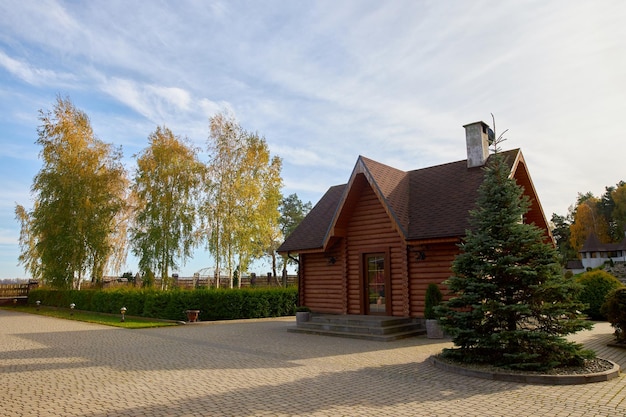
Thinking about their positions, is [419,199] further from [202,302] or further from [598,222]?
[598,222]

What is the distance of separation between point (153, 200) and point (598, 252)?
171 feet

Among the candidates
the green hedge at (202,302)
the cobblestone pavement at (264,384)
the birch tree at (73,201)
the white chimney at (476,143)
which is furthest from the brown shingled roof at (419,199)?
the birch tree at (73,201)

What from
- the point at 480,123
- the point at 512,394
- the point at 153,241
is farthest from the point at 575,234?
the point at 512,394

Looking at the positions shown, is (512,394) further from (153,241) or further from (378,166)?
(153,241)

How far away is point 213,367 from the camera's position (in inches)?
311

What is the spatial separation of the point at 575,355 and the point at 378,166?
900cm

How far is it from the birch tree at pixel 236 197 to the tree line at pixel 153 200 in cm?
6

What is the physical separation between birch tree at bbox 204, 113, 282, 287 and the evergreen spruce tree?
1684 cm

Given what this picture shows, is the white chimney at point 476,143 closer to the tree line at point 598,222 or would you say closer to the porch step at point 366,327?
the porch step at point 366,327

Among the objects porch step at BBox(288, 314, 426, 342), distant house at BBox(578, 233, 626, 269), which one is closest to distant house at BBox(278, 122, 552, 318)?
porch step at BBox(288, 314, 426, 342)

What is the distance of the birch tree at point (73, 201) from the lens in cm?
2392

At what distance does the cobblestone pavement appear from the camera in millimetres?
5293

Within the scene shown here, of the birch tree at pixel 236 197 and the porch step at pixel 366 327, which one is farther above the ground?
the birch tree at pixel 236 197

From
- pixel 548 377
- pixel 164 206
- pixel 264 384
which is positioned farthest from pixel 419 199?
pixel 164 206
